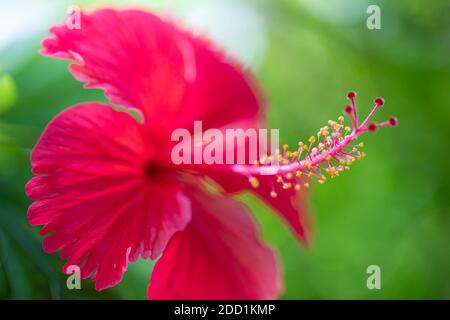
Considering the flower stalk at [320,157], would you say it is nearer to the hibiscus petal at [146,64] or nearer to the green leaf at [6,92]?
the hibiscus petal at [146,64]

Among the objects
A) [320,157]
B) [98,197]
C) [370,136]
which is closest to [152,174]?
[98,197]

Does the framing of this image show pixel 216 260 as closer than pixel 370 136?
Yes

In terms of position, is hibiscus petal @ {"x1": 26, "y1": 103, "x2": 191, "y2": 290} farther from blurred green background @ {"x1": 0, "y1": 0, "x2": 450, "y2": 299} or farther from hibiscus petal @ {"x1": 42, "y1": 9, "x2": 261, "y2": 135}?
blurred green background @ {"x1": 0, "y1": 0, "x2": 450, "y2": 299}

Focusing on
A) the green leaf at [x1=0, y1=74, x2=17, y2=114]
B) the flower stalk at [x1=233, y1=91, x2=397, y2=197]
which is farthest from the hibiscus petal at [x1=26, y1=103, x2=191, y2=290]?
the green leaf at [x1=0, y1=74, x2=17, y2=114]

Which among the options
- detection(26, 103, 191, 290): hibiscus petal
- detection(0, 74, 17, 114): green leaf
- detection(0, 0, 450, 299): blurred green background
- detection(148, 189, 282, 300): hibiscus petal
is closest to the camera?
detection(26, 103, 191, 290): hibiscus petal

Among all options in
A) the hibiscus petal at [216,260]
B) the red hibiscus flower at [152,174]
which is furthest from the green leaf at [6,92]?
the hibiscus petal at [216,260]

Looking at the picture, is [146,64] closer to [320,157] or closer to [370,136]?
[320,157]
